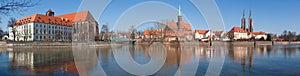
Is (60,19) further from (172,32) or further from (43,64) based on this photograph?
(43,64)

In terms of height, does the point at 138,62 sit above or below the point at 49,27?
below

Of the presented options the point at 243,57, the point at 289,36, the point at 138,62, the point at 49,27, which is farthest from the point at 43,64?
the point at 289,36

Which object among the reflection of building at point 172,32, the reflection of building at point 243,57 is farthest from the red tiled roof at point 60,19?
the reflection of building at point 243,57

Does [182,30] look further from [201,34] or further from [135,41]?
[201,34]

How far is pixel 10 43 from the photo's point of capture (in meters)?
35.8

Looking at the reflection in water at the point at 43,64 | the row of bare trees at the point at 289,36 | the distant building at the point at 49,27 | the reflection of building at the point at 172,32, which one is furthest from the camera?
the row of bare trees at the point at 289,36

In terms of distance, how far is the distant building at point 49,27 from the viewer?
50.5 m

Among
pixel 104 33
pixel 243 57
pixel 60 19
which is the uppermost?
pixel 60 19

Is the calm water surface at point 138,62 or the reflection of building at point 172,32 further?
the reflection of building at point 172,32

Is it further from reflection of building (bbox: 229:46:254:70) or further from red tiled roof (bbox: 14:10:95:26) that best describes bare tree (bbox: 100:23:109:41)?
reflection of building (bbox: 229:46:254:70)

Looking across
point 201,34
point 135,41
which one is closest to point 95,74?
point 135,41

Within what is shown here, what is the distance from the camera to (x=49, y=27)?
58562 mm

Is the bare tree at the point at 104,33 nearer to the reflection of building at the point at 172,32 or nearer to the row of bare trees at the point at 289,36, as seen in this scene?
the reflection of building at the point at 172,32

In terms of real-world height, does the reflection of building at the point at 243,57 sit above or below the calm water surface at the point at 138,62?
below
